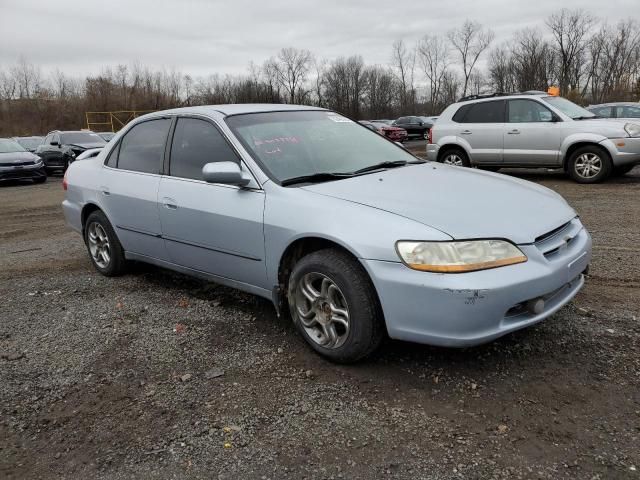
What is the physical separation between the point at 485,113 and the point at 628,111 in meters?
5.59

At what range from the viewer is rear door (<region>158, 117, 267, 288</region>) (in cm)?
353

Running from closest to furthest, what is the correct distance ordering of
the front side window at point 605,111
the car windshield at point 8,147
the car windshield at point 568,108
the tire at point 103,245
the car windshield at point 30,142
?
the tire at point 103,245 → the car windshield at point 568,108 → the front side window at point 605,111 → the car windshield at point 8,147 → the car windshield at point 30,142

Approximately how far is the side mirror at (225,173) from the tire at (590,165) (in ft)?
26.2

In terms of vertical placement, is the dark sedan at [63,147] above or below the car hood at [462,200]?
above

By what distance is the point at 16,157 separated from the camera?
15438 millimetres

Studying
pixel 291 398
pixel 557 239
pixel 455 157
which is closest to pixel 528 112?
pixel 455 157

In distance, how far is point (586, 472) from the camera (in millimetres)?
2197

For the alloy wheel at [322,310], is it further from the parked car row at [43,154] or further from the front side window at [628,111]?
the front side window at [628,111]

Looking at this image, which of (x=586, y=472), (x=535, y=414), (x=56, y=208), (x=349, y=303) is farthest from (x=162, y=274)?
(x=56, y=208)

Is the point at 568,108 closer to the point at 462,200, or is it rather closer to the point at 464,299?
the point at 462,200

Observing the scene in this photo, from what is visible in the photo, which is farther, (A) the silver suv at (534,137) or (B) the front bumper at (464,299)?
(A) the silver suv at (534,137)

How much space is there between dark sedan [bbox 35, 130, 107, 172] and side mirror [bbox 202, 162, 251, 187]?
53.2ft

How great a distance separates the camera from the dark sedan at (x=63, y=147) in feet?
59.0

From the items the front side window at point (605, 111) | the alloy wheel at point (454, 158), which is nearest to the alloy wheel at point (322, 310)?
the alloy wheel at point (454, 158)
